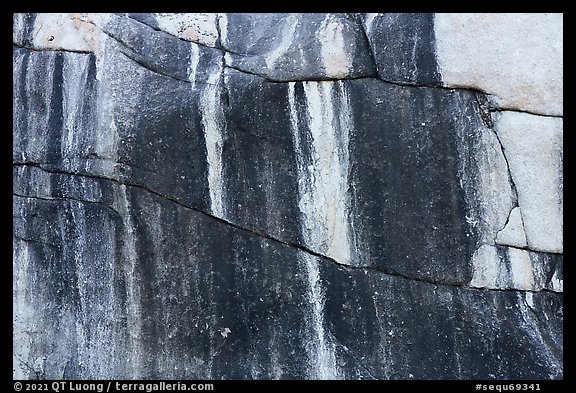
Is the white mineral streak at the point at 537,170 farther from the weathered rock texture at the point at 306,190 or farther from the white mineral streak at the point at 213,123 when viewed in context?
Result: the white mineral streak at the point at 213,123

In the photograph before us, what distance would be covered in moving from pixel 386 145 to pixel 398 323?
35.8 inches

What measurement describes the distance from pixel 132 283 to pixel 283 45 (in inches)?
57.7

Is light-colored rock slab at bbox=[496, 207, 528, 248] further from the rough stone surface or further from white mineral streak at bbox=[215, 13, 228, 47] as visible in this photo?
white mineral streak at bbox=[215, 13, 228, 47]

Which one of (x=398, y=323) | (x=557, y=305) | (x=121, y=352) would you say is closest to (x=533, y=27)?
(x=557, y=305)

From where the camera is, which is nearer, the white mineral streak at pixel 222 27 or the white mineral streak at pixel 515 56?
the white mineral streak at pixel 515 56

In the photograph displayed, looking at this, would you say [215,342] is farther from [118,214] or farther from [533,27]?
[533,27]

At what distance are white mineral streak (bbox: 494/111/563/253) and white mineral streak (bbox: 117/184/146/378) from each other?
6.39 feet

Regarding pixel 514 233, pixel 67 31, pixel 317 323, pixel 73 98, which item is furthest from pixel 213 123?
pixel 514 233

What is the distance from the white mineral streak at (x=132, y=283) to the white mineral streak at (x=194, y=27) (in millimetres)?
857

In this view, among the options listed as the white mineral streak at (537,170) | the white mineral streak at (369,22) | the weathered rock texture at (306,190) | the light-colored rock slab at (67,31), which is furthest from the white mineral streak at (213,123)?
the white mineral streak at (537,170)

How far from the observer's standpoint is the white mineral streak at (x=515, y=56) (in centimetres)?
265

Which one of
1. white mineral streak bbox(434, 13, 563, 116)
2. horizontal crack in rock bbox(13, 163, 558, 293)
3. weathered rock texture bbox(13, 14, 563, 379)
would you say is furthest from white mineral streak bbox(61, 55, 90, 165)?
white mineral streak bbox(434, 13, 563, 116)

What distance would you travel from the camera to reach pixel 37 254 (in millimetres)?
2889

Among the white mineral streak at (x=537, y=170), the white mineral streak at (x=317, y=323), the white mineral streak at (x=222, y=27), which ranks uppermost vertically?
the white mineral streak at (x=222, y=27)
